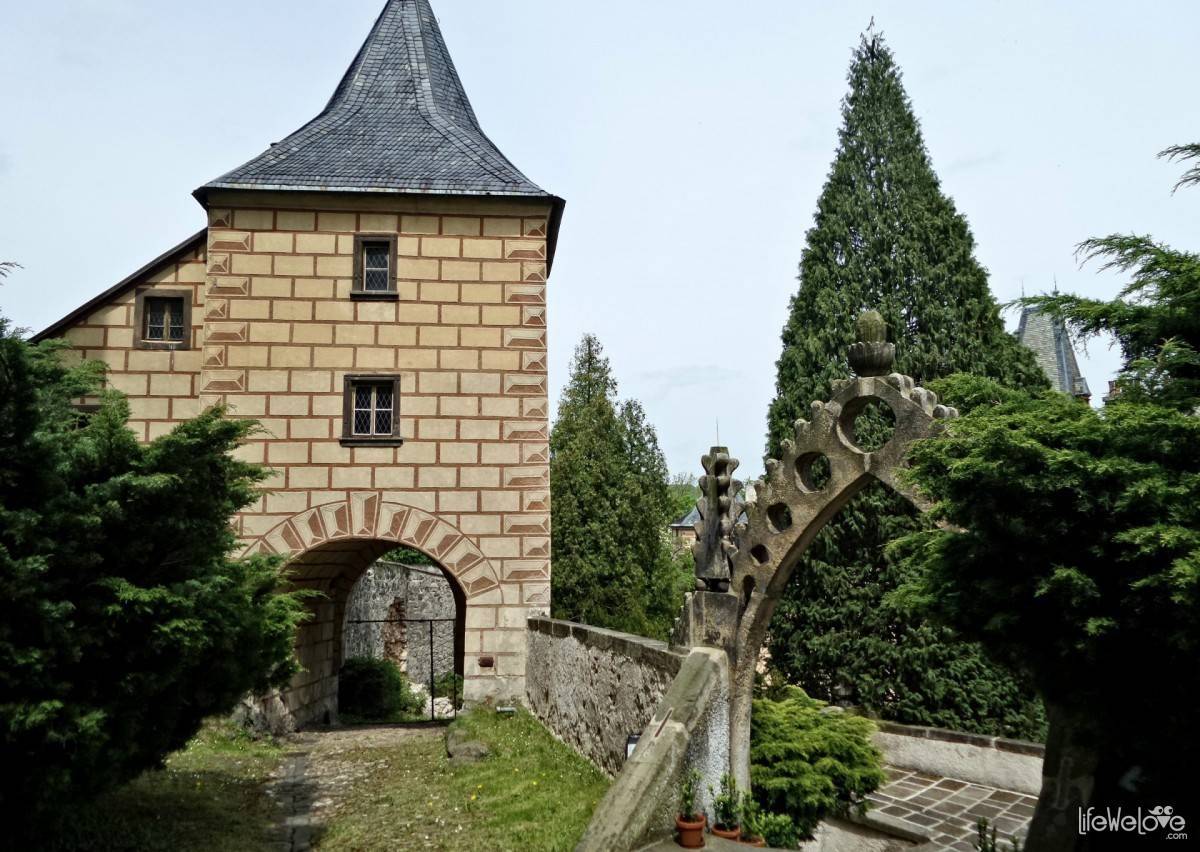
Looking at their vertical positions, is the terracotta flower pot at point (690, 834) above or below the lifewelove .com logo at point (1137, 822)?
below

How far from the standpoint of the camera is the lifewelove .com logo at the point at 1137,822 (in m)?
4.60

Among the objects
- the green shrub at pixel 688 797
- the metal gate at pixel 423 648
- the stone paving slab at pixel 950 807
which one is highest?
the green shrub at pixel 688 797

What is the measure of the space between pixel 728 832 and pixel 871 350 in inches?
137

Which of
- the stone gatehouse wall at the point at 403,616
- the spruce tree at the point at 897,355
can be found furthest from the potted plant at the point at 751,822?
the stone gatehouse wall at the point at 403,616

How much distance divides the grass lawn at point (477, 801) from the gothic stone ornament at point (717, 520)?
1.97 metres

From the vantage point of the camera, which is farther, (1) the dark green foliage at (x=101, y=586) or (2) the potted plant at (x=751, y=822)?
(2) the potted plant at (x=751, y=822)

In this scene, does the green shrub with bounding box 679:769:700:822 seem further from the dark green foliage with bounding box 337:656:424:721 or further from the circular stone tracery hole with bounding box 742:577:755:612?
the dark green foliage with bounding box 337:656:424:721

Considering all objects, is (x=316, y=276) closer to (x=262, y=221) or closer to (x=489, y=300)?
(x=262, y=221)

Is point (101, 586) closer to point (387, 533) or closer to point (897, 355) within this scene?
point (387, 533)

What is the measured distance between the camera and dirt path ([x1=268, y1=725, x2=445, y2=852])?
7789mm

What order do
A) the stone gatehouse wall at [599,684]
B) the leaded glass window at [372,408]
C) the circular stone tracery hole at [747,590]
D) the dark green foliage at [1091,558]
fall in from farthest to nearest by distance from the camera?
the leaded glass window at [372,408] → the stone gatehouse wall at [599,684] → the circular stone tracery hole at [747,590] → the dark green foliage at [1091,558]

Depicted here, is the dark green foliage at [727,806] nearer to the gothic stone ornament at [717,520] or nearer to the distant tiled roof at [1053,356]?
the gothic stone ornament at [717,520]

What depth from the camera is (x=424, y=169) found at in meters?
13.6

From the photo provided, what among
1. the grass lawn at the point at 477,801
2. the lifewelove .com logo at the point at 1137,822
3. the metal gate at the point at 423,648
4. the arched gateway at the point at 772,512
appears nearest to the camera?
the lifewelove .com logo at the point at 1137,822
